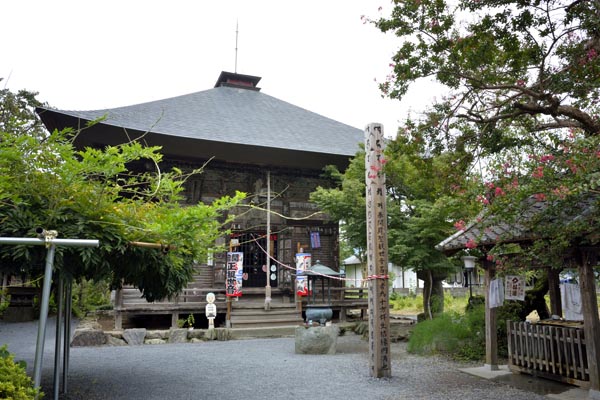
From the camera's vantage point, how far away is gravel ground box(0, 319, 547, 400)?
623cm

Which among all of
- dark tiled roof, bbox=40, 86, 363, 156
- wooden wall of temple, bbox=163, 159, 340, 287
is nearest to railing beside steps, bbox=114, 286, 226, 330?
wooden wall of temple, bbox=163, 159, 340, 287

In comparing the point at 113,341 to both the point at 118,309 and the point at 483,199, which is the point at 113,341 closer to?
the point at 118,309

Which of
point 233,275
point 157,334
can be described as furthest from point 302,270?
point 157,334

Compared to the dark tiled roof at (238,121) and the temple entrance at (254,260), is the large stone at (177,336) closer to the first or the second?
the temple entrance at (254,260)

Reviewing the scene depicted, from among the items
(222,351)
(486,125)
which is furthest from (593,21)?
(222,351)

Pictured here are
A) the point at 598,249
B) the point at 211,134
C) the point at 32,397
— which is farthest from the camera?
the point at 211,134

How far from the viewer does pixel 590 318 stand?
6.20m

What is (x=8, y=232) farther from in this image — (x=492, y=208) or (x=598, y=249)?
(x=598, y=249)

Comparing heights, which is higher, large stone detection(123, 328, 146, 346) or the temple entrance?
the temple entrance

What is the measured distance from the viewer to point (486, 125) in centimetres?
641

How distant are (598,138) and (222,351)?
8.65 meters

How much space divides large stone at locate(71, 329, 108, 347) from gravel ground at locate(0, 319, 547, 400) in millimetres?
361

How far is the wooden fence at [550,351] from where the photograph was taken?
262 inches

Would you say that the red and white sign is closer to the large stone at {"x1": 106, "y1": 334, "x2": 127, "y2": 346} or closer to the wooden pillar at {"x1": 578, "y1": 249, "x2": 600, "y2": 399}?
the large stone at {"x1": 106, "y1": 334, "x2": 127, "y2": 346}
